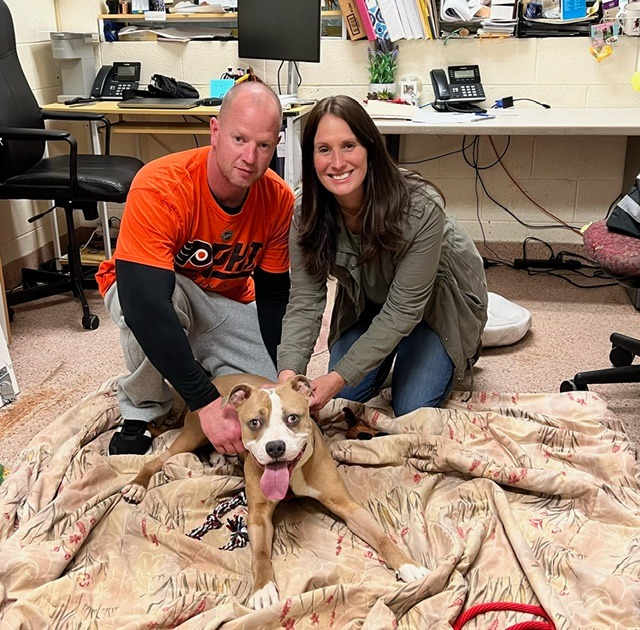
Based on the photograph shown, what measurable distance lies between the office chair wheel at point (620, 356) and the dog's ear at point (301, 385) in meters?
1.37

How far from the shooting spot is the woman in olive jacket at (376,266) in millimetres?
1802

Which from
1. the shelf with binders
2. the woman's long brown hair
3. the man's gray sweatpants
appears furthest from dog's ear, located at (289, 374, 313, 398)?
the shelf with binders

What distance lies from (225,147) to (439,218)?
0.56 m

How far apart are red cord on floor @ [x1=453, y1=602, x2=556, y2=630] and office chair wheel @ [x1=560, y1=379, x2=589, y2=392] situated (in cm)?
104

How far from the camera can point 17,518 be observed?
1.78 m

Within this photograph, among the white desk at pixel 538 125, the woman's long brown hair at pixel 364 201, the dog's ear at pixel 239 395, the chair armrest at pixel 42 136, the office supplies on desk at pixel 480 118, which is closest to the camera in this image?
the dog's ear at pixel 239 395

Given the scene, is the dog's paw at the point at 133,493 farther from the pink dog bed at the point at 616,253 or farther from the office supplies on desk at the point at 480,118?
the office supplies on desk at the point at 480,118

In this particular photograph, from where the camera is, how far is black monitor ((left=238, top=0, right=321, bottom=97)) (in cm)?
346

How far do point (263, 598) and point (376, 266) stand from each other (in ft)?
2.93

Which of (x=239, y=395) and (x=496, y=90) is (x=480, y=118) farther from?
(x=239, y=395)

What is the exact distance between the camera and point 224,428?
5.82 feet

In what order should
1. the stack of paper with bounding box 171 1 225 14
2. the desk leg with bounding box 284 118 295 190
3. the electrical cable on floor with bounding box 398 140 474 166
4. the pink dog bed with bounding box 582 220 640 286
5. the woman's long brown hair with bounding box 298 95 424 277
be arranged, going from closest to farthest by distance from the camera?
1. the woman's long brown hair with bounding box 298 95 424 277
2. the pink dog bed with bounding box 582 220 640 286
3. the desk leg with bounding box 284 118 295 190
4. the stack of paper with bounding box 171 1 225 14
5. the electrical cable on floor with bounding box 398 140 474 166

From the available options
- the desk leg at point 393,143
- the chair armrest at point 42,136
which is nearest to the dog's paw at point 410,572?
the chair armrest at point 42,136

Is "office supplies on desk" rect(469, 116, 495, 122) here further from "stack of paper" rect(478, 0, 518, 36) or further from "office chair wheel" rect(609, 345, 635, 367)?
"office chair wheel" rect(609, 345, 635, 367)
